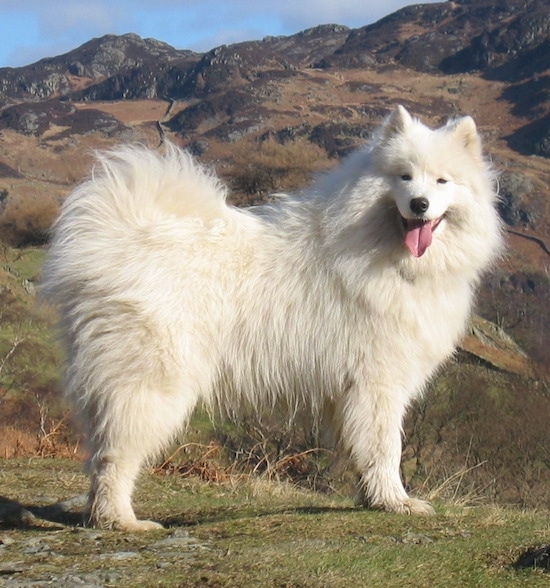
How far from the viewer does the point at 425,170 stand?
223 inches

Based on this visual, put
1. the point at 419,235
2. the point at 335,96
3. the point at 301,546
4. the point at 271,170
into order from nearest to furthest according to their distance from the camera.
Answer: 1. the point at 301,546
2. the point at 419,235
3. the point at 271,170
4. the point at 335,96

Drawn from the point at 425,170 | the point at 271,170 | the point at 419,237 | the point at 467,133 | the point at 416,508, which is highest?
the point at 271,170

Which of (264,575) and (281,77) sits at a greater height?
(281,77)

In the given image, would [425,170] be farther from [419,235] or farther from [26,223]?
[26,223]

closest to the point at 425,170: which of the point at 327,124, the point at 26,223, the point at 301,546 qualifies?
the point at 301,546

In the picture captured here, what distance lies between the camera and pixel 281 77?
116375 mm

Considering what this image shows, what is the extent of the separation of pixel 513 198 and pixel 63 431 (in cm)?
6320

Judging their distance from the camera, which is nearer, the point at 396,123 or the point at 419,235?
the point at 419,235

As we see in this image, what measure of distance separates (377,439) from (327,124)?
8001cm

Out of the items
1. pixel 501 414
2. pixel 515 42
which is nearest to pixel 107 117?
pixel 515 42

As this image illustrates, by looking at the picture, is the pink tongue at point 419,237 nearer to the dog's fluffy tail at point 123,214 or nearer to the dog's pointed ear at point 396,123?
the dog's pointed ear at point 396,123

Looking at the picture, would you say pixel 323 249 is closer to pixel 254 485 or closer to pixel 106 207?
pixel 106 207

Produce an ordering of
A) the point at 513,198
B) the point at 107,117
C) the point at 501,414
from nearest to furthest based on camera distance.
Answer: the point at 501,414 < the point at 513,198 < the point at 107,117

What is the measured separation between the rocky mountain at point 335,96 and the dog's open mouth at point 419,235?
31.3 meters
